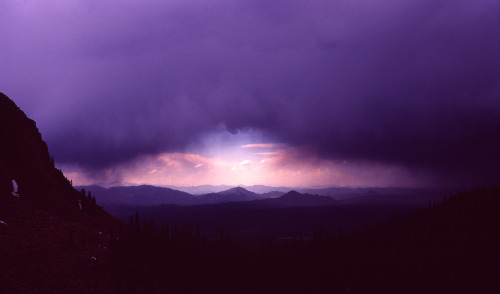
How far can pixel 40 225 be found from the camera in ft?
206

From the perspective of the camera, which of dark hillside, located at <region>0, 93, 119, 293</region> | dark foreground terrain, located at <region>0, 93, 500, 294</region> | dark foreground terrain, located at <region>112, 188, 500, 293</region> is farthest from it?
dark foreground terrain, located at <region>112, 188, 500, 293</region>

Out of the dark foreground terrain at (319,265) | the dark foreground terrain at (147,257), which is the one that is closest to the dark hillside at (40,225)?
the dark foreground terrain at (147,257)

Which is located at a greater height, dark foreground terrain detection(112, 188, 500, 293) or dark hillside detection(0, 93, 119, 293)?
dark hillside detection(0, 93, 119, 293)

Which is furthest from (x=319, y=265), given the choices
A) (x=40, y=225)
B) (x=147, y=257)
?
(x=40, y=225)

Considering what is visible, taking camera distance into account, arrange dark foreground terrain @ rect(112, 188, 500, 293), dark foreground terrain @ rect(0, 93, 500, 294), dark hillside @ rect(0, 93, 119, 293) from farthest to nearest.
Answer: dark foreground terrain @ rect(112, 188, 500, 293)
dark foreground terrain @ rect(0, 93, 500, 294)
dark hillside @ rect(0, 93, 119, 293)

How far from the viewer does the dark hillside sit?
1865 inches

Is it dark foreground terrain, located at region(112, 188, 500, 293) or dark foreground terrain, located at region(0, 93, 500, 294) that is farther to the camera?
dark foreground terrain, located at region(112, 188, 500, 293)

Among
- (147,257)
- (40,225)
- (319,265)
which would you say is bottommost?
(319,265)

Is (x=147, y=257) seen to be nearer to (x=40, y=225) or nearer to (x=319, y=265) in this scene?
(x=40, y=225)

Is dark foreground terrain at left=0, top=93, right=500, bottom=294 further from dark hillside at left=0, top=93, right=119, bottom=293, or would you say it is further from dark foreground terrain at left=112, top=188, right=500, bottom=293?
dark foreground terrain at left=112, top=188, right=500, bottom=293

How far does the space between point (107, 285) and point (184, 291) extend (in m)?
21.4

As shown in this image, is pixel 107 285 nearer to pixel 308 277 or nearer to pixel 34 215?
pixel 34 215

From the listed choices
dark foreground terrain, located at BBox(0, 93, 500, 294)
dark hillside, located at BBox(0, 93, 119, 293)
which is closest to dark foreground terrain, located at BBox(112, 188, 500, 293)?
dark foreground terrain, located at BBox(0, 93, 500, 294)

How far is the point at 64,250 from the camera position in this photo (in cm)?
5644
